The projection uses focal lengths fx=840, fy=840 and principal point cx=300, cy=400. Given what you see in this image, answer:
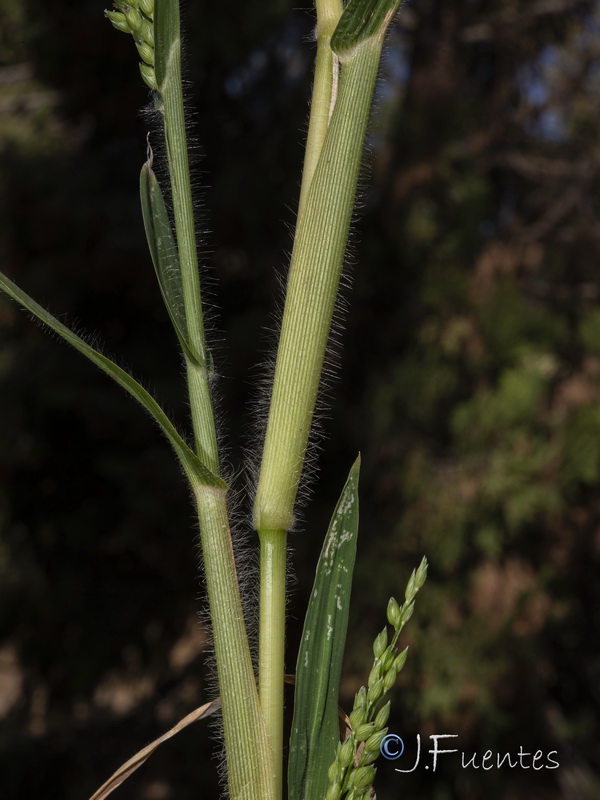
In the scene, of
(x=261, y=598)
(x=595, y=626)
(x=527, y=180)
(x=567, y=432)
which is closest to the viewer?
(x=261, y=598)

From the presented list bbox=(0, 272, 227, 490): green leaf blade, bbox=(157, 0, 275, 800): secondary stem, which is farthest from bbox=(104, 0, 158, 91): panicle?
bbox=(0, 272, 227, 490): green leaf blade

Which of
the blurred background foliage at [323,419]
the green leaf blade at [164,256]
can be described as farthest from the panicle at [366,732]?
the blurred background foliage at [323,419]

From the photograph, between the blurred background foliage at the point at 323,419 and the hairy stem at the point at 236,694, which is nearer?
the hairy stem at the point at 236,694

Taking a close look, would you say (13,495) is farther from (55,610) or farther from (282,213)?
(282,213)

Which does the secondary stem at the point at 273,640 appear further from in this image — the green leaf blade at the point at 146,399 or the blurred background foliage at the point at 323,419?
the blurred background foliage at the point at 323,419

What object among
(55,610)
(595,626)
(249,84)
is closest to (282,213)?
(249,84)

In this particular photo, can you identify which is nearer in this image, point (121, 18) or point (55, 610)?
point (121, 18)
